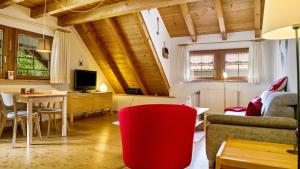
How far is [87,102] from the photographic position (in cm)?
568

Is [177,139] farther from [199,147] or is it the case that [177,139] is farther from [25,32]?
[25,32]

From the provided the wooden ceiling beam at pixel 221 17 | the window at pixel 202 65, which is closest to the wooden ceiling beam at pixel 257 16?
the wooden ceiling beam at pixel 221 17

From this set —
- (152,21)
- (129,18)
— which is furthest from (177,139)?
(152,21)

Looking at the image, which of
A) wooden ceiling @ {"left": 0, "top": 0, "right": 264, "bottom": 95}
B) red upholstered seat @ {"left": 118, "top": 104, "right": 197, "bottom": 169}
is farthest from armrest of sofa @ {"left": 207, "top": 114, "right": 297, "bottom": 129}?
wooden ceiling @ {"left": 0, "top": 0, "right": 264, "bottom": 95}

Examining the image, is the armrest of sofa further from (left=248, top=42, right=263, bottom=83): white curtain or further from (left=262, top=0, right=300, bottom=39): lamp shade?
(left=248, top=42, right=263, bottom=83): white curtain

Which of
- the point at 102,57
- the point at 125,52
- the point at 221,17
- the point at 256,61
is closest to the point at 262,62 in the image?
the point at 256,61

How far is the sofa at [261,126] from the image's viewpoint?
2.03 meters

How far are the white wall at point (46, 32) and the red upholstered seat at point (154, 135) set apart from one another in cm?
376

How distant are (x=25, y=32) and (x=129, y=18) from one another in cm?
228

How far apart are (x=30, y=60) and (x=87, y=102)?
165 centimetres

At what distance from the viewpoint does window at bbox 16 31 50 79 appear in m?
4.69

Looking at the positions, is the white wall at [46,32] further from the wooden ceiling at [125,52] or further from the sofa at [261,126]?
the sofa at [261,126]

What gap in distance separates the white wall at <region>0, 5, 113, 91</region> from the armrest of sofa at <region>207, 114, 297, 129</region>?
13.6ft

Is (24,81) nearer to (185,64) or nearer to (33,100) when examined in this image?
(33,100)
